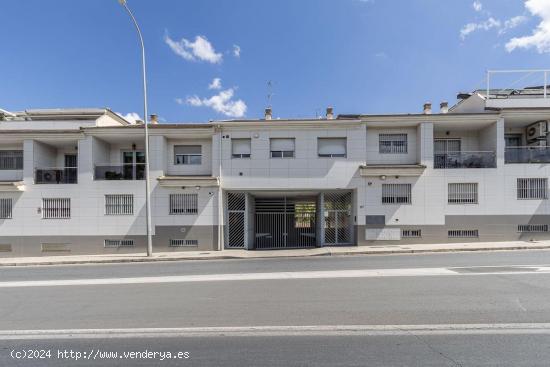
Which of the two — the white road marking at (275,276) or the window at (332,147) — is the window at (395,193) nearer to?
the window at (332,147)

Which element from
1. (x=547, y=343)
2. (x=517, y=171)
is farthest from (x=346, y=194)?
(x=547, y=343)

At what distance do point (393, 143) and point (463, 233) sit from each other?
20.2 ft

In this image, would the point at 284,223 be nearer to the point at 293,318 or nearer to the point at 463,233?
the point at 463,233

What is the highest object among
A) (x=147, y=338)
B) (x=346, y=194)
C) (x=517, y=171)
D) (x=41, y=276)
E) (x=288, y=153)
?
(x=288, y=153)

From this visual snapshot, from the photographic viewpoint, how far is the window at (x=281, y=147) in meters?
16.8

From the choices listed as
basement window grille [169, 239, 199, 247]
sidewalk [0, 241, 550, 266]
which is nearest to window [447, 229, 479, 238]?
sidewalk [0, 241, 550, 266]

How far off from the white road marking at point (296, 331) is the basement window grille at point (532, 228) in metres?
14.3

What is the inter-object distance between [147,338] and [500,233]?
1815 cm

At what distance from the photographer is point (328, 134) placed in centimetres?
1659

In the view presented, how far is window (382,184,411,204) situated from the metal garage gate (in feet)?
14.6

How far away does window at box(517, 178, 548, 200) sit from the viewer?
16.1 m

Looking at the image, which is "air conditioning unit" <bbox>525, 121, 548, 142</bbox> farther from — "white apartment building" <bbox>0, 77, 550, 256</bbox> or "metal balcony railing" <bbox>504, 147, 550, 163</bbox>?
"metal balcony railing" <bbox>504, 147, 550, 163</bbox>

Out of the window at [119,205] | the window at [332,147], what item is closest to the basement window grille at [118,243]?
the window at [119,205]

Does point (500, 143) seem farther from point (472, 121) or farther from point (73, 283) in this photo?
point (73, 283)
